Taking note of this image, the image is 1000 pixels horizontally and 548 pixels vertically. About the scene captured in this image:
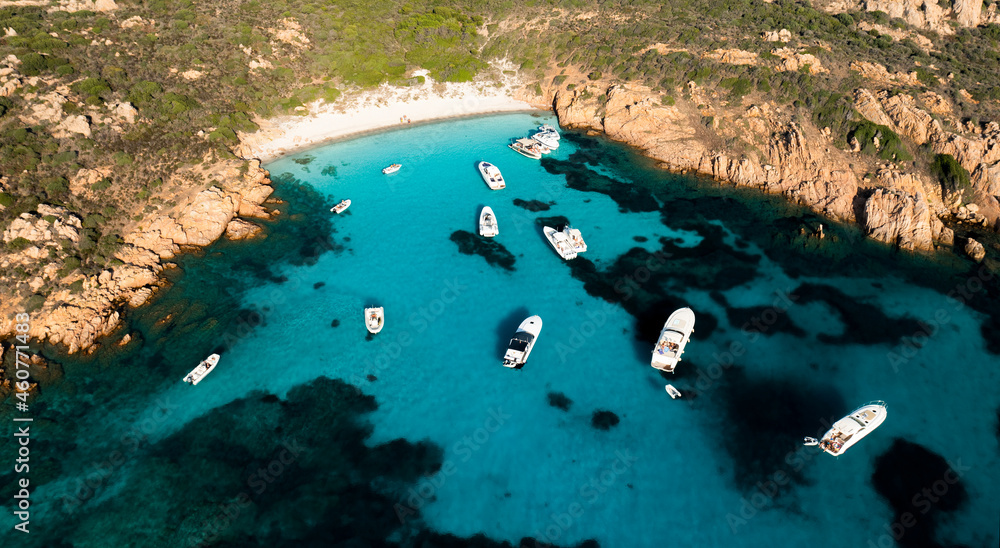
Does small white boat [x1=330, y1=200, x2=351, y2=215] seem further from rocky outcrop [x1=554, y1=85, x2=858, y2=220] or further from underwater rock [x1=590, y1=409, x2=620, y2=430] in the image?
underwater rock [x1=590, y1=409, x2=620, y2=430]

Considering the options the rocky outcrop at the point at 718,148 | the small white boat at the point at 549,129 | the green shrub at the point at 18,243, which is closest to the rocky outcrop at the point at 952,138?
the rocky outcrop at the point at 718,148

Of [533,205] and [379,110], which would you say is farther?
[379,110]

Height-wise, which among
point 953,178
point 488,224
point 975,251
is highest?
point 953,178

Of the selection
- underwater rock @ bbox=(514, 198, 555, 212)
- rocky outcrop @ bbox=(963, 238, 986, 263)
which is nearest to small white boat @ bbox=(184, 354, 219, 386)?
underwater rock @ bbox=(514, 198, 555, 212)

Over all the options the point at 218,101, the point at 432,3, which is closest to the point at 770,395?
the point at 218,101

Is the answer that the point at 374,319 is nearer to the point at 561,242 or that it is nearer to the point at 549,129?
the point at 561,242

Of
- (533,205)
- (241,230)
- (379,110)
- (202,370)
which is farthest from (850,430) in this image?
(379,110)

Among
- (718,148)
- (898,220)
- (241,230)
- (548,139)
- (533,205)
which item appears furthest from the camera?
(548,139)
